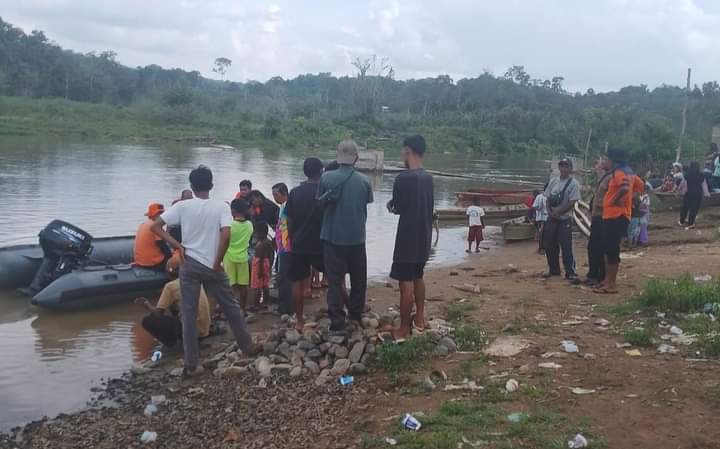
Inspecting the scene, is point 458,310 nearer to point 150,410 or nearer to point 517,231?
point 150,410

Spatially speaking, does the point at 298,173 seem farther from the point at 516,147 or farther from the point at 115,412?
the point at 516,147

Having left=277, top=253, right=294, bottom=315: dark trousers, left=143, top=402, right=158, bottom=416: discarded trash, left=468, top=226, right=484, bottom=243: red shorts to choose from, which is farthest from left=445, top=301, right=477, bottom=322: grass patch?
left=468, top=226, right=484, bottom=243: red shorts

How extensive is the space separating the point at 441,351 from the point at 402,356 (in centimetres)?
40

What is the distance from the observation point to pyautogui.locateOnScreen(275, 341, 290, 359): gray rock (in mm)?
6300

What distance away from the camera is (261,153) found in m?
51.1

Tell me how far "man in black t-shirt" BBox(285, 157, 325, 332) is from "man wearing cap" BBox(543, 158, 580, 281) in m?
3.80

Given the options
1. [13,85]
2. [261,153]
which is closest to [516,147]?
[261,153]

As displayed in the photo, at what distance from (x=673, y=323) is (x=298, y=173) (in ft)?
101

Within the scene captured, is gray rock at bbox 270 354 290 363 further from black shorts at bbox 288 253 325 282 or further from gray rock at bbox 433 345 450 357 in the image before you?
gray rock at bbox 433 345 450 357

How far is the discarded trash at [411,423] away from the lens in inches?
176

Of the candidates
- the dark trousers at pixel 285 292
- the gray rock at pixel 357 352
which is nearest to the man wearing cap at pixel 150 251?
the dark trousers at pixel 285 292

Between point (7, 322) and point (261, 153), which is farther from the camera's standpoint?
point (261, 153)

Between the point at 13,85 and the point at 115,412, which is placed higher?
the point at 13,85

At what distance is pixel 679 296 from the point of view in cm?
702
